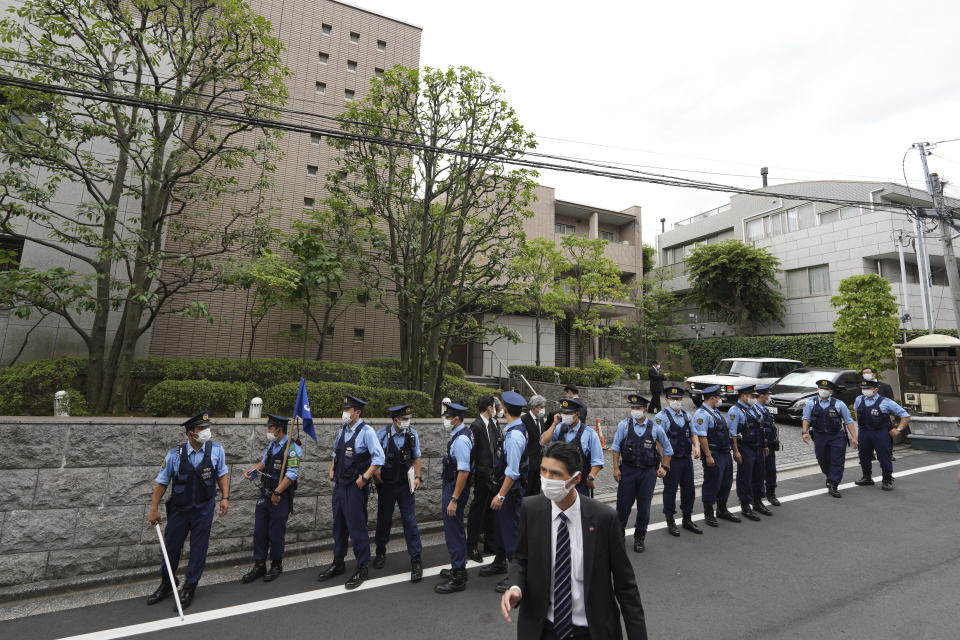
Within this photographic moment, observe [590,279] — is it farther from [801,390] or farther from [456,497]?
[456,497]

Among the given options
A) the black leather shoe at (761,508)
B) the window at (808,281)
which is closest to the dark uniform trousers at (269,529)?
the black leather shoe at (761,508)

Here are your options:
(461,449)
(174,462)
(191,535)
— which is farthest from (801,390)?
(174,462)

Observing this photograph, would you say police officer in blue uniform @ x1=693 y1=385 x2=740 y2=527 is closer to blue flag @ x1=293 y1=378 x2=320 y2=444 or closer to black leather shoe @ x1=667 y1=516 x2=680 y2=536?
black leather shoe @ x1=667 y1=516 x2=680 y2=536

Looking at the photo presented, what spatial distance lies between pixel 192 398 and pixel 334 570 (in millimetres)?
3782

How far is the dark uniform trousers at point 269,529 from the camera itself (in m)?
4.78

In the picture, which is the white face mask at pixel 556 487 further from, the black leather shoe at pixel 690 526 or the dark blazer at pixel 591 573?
the black leather shoe at pixel 690 526

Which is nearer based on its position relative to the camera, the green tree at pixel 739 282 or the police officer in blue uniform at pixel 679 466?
the police officer in blue uniform at pixel 679 466

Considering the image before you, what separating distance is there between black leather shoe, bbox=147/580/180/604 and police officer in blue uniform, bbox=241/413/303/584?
2.23 feet

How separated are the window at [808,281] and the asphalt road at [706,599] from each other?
2387 cm

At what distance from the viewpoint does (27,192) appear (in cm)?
693

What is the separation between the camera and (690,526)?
5883 millimetres

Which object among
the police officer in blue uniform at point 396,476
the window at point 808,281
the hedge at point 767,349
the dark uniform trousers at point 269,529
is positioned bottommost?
the dark uniform trousers at point 269,529

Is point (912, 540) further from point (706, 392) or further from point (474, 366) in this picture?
point (474, 366)

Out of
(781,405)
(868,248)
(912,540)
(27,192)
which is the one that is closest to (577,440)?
(912,540)
